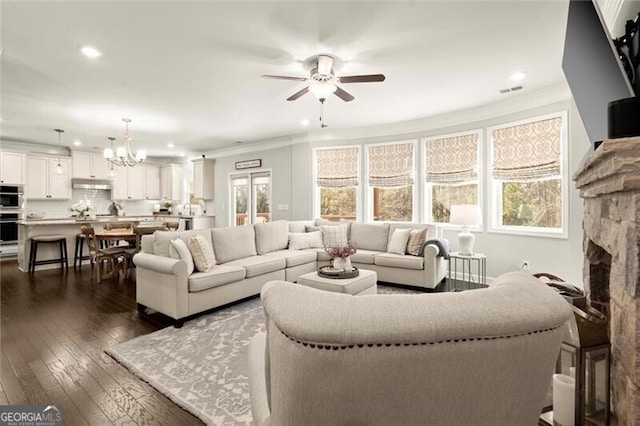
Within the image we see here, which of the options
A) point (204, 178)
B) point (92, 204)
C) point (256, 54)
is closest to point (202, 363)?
point (256, 54)

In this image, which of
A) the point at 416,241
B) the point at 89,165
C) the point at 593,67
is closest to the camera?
the point at 593,67

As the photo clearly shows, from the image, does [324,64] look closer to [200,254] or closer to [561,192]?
[200,254]

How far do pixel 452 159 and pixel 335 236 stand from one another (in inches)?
95.7

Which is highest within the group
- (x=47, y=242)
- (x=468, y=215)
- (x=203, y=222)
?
(x=468, y=215)

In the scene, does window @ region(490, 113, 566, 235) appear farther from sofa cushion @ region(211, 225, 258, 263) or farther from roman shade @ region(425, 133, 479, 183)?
sofa cushion @ region(211, 225, 258, 263)

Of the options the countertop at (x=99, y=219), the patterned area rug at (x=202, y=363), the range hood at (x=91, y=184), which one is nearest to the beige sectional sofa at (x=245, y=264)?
the patterned area rug at (x=202, y=363)

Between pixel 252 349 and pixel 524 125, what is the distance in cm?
485

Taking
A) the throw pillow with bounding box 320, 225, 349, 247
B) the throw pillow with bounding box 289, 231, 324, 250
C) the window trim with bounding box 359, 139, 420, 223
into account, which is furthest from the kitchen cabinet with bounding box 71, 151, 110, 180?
the window trim with bounding box 359, 139, 420, 223

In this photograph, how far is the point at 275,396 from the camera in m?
0.70

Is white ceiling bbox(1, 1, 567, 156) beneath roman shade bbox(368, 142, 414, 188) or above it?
above

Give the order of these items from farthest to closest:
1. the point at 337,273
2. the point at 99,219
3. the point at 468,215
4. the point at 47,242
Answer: the point at 99,219
the point at 47,242
the point at 468,215
the point at 337,273

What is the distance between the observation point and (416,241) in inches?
178

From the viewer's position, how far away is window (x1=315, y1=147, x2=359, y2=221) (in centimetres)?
624

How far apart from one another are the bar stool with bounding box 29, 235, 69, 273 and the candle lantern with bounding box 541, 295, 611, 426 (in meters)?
7.27
